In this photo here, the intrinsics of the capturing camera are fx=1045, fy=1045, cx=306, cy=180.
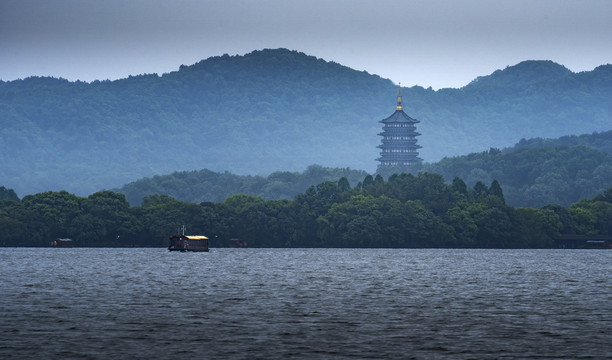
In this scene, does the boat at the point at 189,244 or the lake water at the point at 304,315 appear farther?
the boat at the point at 189,244

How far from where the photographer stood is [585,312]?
72.9 metres

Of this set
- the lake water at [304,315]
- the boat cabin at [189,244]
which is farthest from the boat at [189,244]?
the lake water at [304,315]

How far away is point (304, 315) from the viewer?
233ft

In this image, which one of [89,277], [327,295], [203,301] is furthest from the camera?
[89,277]

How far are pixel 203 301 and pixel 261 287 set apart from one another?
17.8 metres

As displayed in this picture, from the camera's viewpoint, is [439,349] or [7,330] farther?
[7,330]

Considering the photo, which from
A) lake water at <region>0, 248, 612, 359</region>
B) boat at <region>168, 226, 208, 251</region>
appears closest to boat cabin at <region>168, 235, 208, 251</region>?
boat at <region>168, 226, 208, 251</region>

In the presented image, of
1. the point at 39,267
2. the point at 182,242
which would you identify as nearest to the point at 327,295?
the point at 39,267

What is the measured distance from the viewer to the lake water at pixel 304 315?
54031 millimetres

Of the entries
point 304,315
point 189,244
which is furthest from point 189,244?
point 304,315

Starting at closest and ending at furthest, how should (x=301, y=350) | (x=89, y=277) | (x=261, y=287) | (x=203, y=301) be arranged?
(x=301, y=350), (x=203, y=301), (x=261, y=287), (x=89, y=277)

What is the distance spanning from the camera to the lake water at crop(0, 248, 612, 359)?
5403cm

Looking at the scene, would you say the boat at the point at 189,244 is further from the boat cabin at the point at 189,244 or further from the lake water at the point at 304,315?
the lake water at the point at 304,315

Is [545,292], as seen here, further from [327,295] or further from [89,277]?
[89,277]
